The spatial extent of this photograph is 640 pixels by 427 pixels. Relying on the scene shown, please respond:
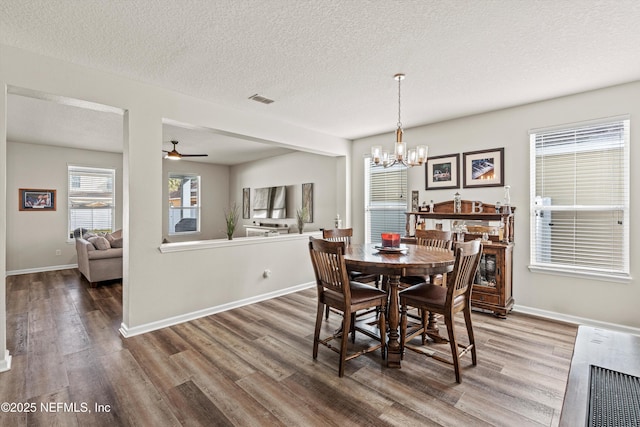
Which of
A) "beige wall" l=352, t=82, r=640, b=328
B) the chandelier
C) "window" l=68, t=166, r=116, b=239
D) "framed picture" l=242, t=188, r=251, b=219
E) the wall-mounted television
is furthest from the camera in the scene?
"framed picture" l=242, t=188, r=251, b=219

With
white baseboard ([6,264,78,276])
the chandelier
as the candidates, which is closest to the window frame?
white baseboard ([6,264,78,276])

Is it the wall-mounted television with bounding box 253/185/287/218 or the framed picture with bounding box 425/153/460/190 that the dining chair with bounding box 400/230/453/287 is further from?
the wall-mounted television with bounding box 253/185/287/218

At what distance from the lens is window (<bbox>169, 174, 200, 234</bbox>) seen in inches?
321

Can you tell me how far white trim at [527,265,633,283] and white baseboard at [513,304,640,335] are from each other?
448 millimetres

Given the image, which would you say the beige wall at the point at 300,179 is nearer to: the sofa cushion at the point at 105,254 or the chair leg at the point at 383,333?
the chair leg at the point at 383,333

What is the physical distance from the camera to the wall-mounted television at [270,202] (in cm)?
694

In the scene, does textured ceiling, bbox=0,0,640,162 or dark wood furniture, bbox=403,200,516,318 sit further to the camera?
dark wood furniture, bbox=403,200,516,318

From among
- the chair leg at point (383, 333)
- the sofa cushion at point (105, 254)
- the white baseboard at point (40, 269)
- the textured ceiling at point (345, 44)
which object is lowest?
the white baseboard at point (40, 269)

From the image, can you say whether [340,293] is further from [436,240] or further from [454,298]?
[436,240]

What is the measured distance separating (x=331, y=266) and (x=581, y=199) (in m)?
3.01

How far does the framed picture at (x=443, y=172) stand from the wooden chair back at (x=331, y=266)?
262 cm

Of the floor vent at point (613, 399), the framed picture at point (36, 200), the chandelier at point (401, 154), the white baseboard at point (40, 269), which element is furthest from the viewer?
the framed picture at point (36, 200)

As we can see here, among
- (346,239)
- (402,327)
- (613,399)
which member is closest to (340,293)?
(402,327)

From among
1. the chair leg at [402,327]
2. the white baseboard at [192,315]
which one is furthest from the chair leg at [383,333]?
the white baseboard at [192,315]
